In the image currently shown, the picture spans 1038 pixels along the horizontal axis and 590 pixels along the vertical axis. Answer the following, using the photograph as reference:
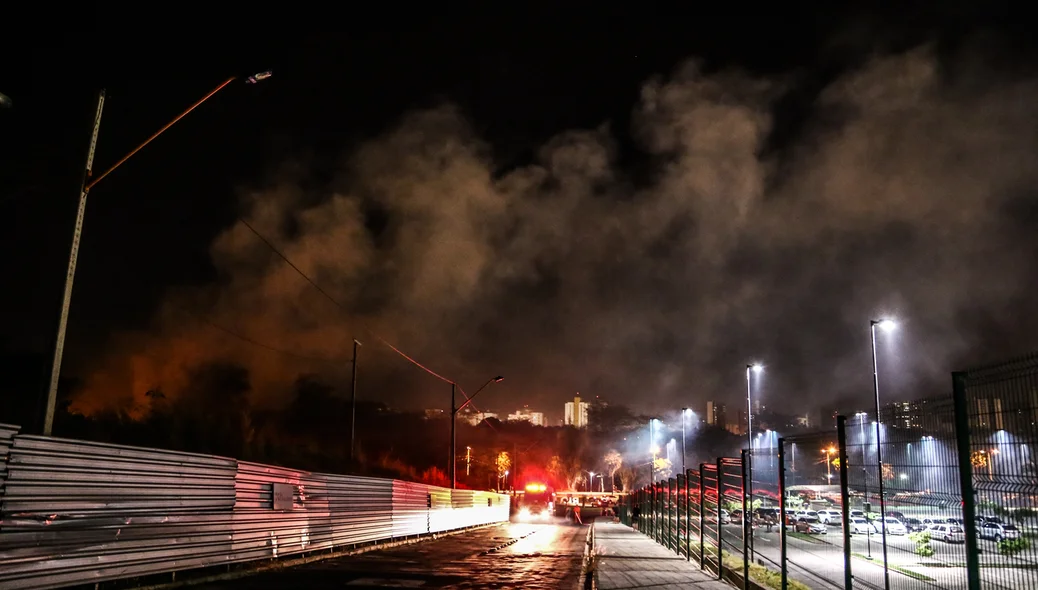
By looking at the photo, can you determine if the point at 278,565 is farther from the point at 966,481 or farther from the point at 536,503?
the point at 536,503

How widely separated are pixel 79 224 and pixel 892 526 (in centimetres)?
1229

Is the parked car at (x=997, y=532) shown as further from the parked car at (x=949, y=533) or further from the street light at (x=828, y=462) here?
the street light at (x=828, y=462)

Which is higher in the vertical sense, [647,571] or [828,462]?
[828,462]

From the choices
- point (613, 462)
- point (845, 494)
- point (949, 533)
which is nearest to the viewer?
point (949, 533)

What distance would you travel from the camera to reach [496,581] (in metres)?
15.3

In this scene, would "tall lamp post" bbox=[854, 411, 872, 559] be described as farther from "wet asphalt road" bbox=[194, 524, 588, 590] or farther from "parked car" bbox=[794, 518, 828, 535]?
"wet asphalt road" bbox=[194, 524, 588, 590]

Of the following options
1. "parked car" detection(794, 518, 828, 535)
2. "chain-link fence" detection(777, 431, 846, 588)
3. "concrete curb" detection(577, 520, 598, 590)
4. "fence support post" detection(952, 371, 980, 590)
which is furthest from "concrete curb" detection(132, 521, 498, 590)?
"fence support post" detection(952, 371, 980, 590)

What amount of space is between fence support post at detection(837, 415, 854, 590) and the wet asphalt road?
661cm

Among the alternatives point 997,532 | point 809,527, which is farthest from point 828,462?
point 997,532

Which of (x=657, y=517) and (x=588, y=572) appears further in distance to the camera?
(x=657, y=517)

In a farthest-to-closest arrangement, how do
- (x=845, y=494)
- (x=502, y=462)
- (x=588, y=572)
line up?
1. (x=502, y=462)
2. (x=588, y=572)
3. (x=845, y=494)

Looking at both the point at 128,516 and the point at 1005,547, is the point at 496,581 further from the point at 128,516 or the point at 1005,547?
the point at 1005,547

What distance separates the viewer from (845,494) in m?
9.55

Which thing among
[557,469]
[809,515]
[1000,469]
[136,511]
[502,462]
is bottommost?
[557,469]
